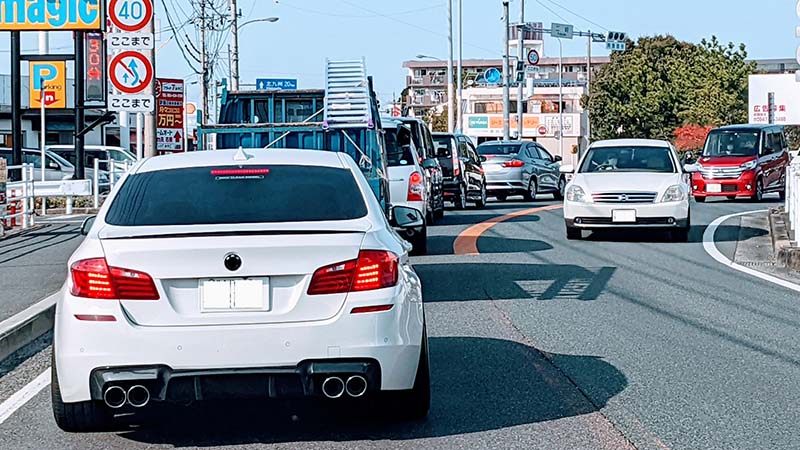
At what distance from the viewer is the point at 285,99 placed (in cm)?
1561

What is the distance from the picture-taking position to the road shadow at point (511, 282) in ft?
39.4

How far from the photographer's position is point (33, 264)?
49.3 ft

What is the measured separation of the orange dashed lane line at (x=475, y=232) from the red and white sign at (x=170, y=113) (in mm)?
9664

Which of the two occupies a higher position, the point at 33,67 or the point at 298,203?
the point at 33,67

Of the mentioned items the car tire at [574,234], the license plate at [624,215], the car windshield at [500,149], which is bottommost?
the car tire at [574,234]

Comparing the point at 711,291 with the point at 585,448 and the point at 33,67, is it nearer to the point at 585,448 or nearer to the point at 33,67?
the point at 585,448

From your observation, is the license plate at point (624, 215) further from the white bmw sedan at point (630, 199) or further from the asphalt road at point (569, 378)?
the asphalt road at point (569, 378)

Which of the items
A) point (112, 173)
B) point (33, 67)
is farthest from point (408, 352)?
point (33, 67)

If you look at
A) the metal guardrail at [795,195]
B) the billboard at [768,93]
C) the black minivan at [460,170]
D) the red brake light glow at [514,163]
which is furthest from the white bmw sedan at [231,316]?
the billboard at [768,93]

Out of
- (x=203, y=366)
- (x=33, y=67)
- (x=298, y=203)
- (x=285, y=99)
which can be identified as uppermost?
(x=33, y=67)

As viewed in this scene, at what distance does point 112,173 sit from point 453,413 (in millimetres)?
22845

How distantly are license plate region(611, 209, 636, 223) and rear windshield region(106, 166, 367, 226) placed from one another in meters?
11.5

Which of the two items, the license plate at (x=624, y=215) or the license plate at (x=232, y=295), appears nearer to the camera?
the license plate at (x=232, y=295)

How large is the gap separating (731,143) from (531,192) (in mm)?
5446
